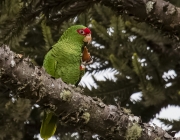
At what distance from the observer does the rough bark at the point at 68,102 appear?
4.33ft

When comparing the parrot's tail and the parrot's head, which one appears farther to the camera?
the parrot's head

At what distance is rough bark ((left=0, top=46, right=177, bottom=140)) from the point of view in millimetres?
1319

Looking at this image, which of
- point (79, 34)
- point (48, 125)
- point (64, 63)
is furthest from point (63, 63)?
point (48, 125)

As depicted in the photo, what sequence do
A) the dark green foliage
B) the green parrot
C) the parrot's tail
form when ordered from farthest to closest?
the dark green foliage < the green parrot < the parrot's tail

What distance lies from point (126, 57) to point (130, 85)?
0.26 metres

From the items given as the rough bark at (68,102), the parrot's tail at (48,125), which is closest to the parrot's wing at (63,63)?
the parrot's tail at (48,125)

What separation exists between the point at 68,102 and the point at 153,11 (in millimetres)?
888

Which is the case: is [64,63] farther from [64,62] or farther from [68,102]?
[68,102]

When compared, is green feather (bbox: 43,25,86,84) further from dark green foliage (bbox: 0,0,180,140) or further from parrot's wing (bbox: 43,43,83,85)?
dark green foliage (bbox: 0,0,180,140)

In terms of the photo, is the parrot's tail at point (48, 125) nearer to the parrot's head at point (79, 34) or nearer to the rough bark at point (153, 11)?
the parrot's head at point (79, 34)

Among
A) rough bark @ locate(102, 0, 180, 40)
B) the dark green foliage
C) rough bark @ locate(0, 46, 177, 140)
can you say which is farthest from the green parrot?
rough bark @ locate(0, 46, 177, 140)

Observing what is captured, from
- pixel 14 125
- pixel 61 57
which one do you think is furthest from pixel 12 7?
pixel 14 125

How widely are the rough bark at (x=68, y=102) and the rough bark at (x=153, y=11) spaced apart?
67 cm

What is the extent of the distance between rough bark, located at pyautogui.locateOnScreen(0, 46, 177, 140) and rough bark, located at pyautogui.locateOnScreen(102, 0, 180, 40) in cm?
67
